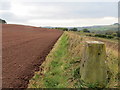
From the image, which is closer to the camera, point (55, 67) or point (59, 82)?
point (59, 82)

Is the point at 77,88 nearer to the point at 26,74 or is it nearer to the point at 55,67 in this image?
the point at 26,74

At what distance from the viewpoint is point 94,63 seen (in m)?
3.22

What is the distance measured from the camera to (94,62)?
10.6 feet

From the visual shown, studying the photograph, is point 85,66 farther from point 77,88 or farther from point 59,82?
point 59,82

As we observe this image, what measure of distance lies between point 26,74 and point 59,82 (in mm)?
1068

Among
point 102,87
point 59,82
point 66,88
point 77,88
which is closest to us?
point 102,87

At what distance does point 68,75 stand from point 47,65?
1536mm

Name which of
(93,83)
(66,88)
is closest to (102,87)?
(93,83)

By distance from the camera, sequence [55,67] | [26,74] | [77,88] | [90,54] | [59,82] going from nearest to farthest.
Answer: [90,54] < [77,88] < [59,82] < [26,74] < [55,67]

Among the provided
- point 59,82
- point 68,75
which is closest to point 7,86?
point 59,82

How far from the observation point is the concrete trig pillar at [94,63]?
319 cm

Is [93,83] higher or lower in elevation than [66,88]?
higher

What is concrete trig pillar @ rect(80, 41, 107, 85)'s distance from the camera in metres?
3.19

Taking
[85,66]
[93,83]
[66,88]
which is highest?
[85,66]
